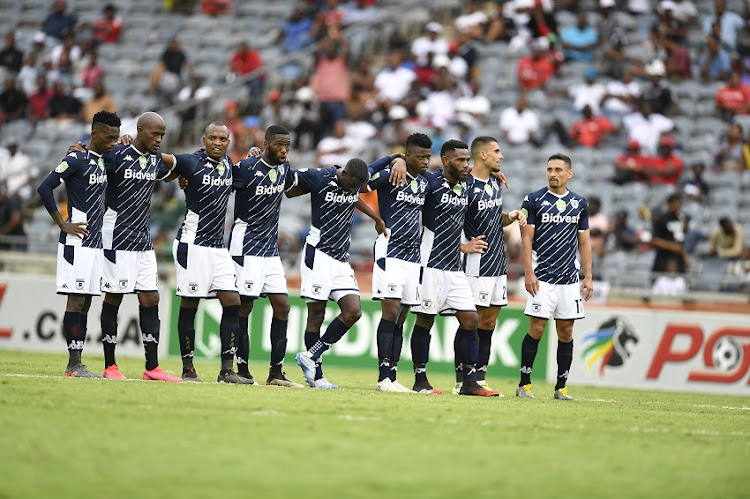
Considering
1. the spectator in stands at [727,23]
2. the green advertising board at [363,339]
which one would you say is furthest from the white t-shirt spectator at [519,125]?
the green advertising board at [363,339]

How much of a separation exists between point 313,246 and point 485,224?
6.94 feet

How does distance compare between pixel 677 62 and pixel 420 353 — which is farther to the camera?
pixel 677 62

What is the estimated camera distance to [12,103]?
26953mm

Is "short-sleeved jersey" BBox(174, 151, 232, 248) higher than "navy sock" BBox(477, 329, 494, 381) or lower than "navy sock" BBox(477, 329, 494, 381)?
higher

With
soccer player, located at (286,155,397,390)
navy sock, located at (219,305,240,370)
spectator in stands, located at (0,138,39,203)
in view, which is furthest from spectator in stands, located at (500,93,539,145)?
navy sock, located at (219,305,240,370)

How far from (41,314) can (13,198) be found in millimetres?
3913

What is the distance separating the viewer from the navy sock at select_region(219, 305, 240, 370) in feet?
40.4

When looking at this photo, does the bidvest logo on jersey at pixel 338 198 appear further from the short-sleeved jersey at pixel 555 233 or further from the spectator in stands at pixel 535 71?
the spectator in stands at pixel 535 71

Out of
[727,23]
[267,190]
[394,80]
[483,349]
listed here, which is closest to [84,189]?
[267,190]

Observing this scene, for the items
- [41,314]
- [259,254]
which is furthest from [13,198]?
[259,254]

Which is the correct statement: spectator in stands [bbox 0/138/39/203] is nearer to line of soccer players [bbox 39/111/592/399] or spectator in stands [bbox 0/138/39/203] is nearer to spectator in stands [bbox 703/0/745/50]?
line of soccer players [bbox 39/111/592/399]

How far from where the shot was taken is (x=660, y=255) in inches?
774

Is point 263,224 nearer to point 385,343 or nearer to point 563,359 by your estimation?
point 385,343

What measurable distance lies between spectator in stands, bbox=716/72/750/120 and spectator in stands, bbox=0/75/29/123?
15599 mm
